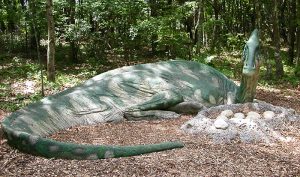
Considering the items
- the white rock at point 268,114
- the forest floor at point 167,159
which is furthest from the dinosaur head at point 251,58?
the forest floor at point 167,159

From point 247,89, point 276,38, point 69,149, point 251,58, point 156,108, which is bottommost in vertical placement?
point 156,108

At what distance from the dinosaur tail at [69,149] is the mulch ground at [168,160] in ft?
0.27

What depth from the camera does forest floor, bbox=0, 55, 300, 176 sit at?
4539 millimetres

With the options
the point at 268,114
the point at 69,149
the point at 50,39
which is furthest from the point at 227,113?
the point at 50,39

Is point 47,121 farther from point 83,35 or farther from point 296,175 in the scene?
point 83,35

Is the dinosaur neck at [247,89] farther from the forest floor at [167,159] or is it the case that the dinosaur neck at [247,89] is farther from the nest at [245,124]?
the forest floor at [167,159]

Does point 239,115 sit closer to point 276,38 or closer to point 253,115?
point 253,115

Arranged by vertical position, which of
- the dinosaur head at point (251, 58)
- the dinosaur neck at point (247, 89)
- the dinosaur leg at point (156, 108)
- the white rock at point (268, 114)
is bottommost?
the dinosaur leg at point (156, 108)

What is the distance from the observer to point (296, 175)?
180 inches

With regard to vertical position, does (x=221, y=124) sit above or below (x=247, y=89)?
below

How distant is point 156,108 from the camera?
23.7ft

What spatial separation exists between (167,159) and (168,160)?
0.04m

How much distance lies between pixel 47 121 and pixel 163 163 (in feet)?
7.45

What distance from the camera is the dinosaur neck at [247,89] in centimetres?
692
